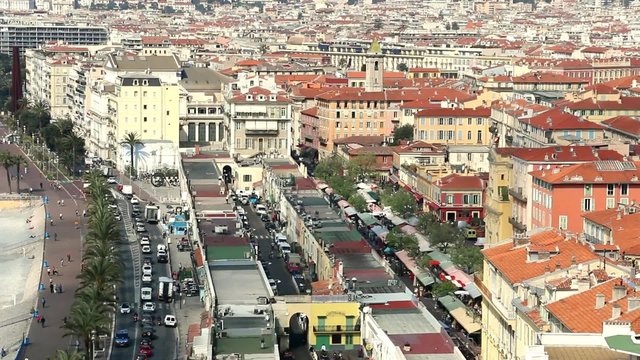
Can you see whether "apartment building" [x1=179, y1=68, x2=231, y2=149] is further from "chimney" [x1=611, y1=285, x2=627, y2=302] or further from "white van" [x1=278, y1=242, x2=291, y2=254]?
"chimney" [x1=611, y1=285, x2=627, y2=302]

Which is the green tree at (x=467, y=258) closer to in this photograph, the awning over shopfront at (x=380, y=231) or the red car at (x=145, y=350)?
the awning over shopfront at (x=380, y=231)

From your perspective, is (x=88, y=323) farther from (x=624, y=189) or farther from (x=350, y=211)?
(x=350, y=211)

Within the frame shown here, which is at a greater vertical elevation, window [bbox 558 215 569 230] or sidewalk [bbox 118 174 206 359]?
window [bbox 558 215 569 230]

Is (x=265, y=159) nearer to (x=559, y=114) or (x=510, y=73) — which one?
(x=559, y=114)

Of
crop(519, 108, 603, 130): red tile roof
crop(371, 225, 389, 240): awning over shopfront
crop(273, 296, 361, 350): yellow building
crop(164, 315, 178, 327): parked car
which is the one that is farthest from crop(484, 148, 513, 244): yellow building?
crop(519, 108, 603, 130): red tile roof

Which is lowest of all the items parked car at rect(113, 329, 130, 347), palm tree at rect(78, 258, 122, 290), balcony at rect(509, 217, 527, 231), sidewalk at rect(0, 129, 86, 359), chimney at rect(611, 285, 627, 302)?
sidewalk at rect(0, 129, 86, 359)

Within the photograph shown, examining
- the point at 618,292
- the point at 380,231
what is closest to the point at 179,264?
the point at 380,231
